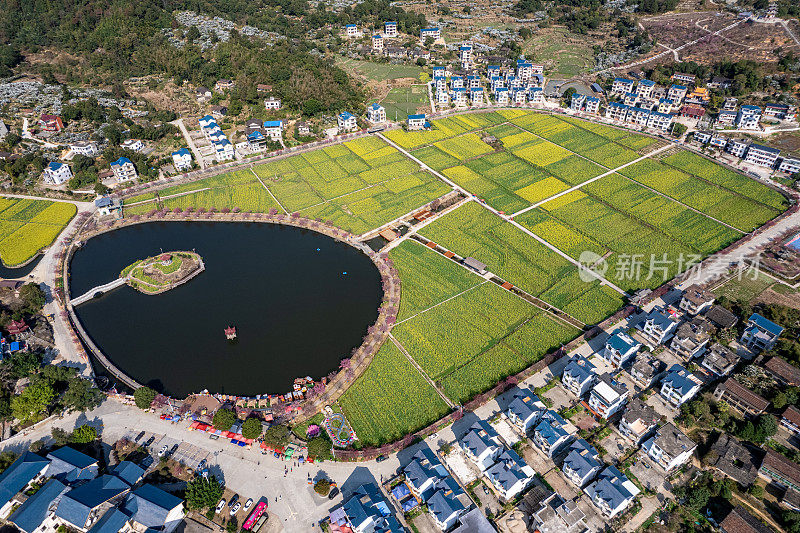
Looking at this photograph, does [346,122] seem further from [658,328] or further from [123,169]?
[658,328]

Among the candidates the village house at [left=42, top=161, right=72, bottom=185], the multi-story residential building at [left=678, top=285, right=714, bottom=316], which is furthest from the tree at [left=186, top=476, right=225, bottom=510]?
the village house at [left=42, top=161, right=72, bottom=185]

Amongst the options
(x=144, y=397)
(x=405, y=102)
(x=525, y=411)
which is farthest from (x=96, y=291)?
(x=405, y=102)

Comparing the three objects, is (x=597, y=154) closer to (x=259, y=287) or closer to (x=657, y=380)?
(x=657, y=380)

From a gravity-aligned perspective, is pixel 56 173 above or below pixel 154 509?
above

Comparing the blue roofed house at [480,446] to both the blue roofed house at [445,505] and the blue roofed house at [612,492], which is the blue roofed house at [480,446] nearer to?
the blue roofed house at [445,505]

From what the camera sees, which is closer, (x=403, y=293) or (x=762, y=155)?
(x=403, y=293)

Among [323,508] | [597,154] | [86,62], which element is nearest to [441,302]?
[323,508]
